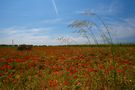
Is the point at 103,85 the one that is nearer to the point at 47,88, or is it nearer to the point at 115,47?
the point at 115,47

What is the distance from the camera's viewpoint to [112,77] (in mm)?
4043

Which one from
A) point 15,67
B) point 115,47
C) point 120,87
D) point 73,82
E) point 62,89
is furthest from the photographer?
point 15,67

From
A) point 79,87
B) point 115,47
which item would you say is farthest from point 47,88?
point 115,47

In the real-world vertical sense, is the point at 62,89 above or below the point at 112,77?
below

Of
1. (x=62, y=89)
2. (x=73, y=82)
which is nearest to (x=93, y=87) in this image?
(x=62, y=89)

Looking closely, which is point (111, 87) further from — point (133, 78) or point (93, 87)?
point (133, 78)

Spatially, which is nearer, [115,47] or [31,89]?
[115,47]

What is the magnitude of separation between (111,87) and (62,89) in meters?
1.35

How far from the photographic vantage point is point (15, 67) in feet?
32.8

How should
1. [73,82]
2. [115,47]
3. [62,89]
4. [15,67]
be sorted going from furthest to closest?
[15,67], [73,82], [62,89], [115,47]

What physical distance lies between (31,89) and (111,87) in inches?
80.8

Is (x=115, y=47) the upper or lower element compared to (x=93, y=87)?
upper

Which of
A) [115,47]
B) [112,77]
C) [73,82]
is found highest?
[115,47]

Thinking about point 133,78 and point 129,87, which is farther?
Result: point 133,78
